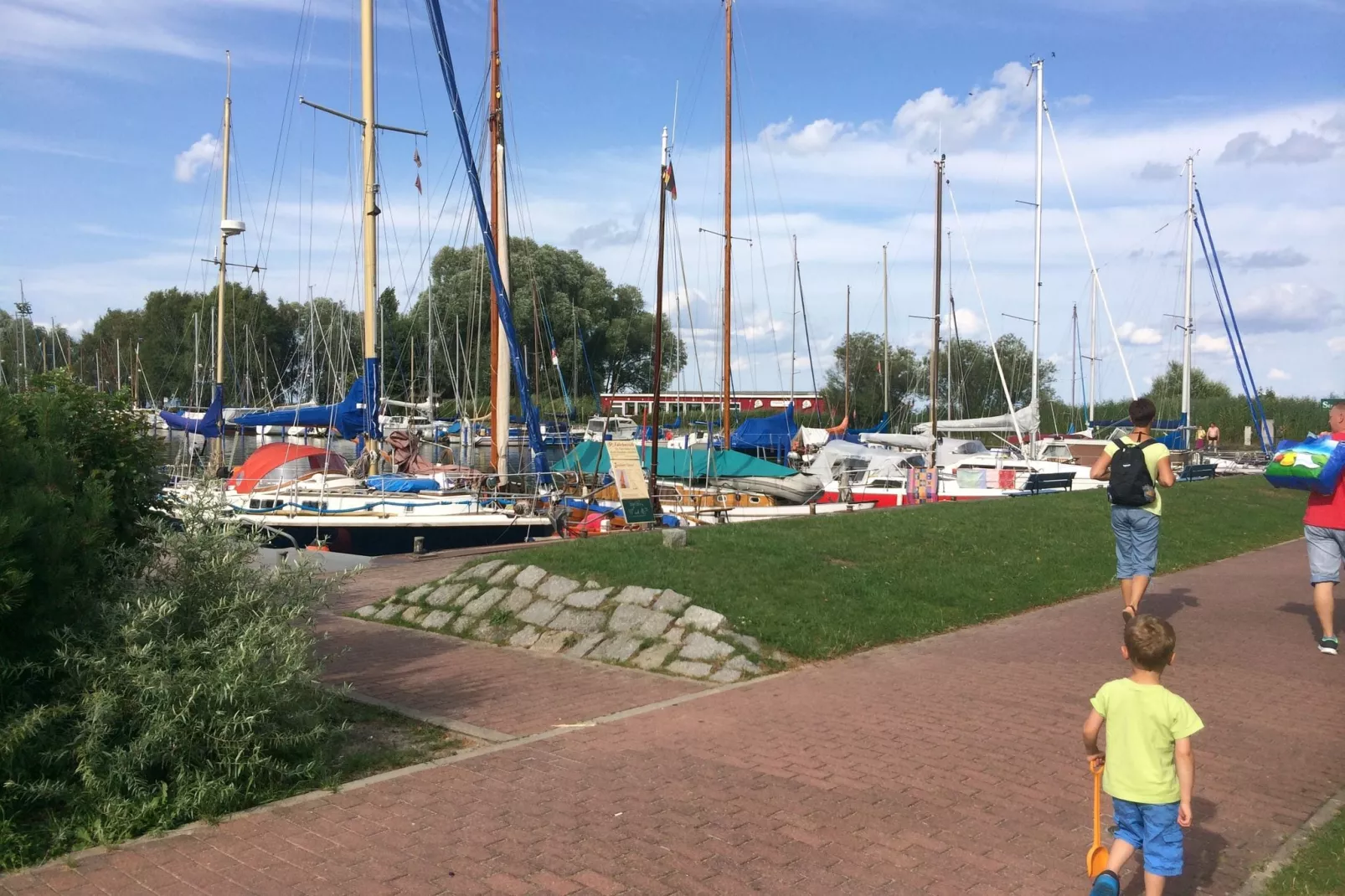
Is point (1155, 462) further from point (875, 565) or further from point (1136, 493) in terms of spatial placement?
point (875, 565)

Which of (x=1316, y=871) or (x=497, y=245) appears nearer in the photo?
(x=1316, y=871)

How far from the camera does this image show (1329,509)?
29.5 ft

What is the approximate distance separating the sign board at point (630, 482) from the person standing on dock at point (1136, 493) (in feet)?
26.0

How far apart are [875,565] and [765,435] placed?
79.2ft

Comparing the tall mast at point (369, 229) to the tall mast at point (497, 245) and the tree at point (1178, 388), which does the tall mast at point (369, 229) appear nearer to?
the tall mast at point (497, 245)

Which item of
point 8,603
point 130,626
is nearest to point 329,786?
point 130,626

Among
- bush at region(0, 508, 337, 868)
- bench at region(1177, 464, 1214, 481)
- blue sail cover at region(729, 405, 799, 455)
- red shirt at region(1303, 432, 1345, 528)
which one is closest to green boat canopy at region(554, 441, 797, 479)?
blue sail cover at region(729, 405, 799, 455)

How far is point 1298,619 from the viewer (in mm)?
10531

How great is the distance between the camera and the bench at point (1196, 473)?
95.1ft

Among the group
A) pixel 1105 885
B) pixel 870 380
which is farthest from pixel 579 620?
pixel 870 380

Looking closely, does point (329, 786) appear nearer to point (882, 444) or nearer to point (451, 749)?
point (451, 749)

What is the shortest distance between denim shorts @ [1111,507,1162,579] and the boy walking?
5.19 meters

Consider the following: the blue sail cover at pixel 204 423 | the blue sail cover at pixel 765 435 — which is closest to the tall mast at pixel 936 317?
the blue sail cover at pixel 765 435

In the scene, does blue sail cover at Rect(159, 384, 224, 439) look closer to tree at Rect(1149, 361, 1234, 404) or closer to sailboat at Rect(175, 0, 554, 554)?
sailboat at Rect(175, 0, 554, 554)
